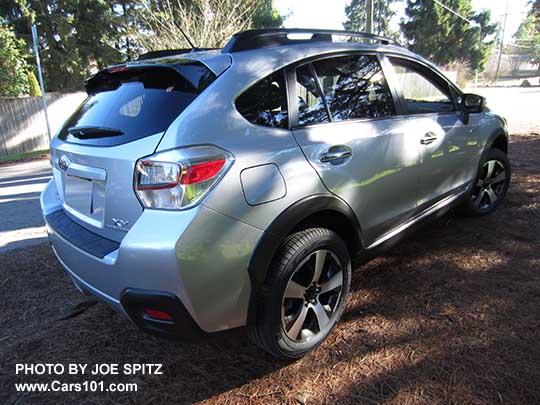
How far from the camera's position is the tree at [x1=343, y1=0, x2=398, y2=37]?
50.6 m

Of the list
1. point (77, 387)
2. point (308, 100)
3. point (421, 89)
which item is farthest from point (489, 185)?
point (77, 387)

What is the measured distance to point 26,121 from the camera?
13.9 metres

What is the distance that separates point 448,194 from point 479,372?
1.69m

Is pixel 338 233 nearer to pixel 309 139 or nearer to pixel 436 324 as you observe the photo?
pixel 309 139

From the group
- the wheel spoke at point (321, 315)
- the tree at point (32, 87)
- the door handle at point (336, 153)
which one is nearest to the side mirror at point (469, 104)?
the door handle at point (336, 153)

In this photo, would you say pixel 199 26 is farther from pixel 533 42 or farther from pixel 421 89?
pixel 533 42

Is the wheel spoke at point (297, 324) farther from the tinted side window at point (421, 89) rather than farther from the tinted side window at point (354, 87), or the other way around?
the tinted side window at point (421, 89)

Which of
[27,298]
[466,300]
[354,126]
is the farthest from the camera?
[27,298]

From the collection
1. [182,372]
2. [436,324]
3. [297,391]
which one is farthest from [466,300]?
[182,372]

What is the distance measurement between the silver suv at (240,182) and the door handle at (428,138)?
0.04 metres

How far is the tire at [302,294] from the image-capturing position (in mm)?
1992

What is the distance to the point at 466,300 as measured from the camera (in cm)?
271

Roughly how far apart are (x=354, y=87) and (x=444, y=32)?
1675 inches

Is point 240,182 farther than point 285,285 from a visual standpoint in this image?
No
